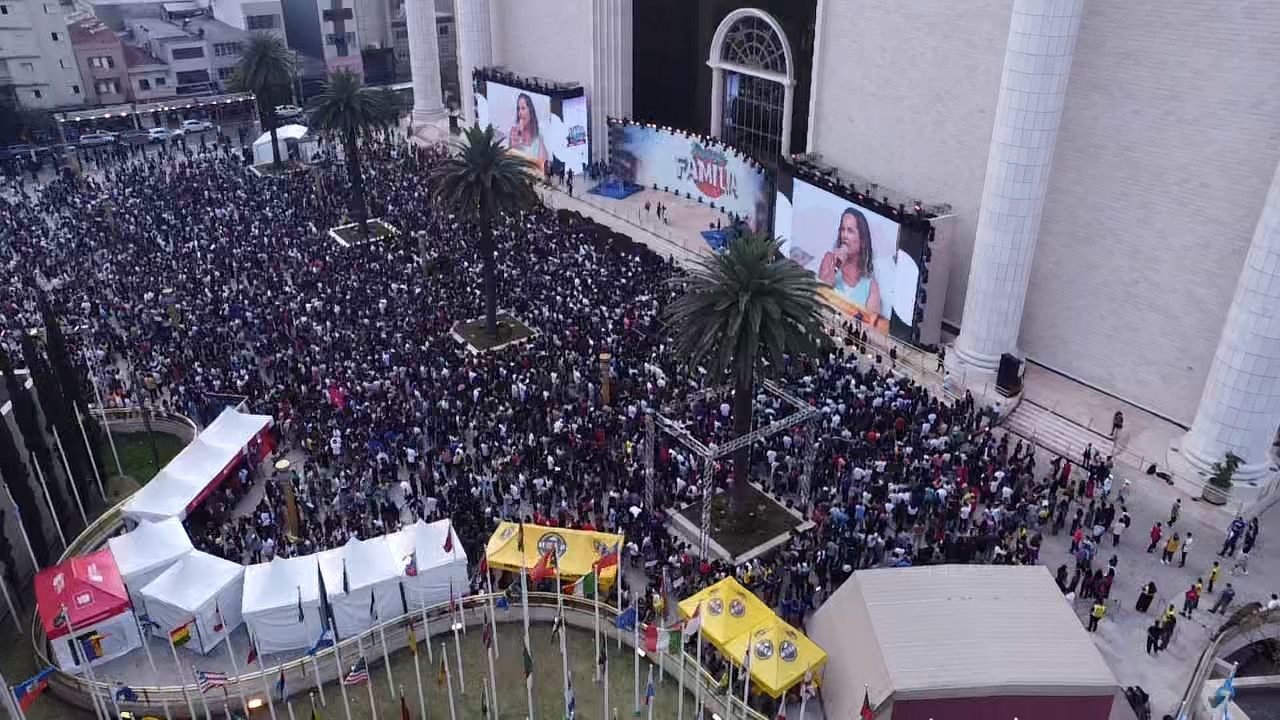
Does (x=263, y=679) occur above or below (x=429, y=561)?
below

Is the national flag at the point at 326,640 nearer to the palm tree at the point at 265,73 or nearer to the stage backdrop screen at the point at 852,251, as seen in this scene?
the stage backdrop screen at the point at 852,251

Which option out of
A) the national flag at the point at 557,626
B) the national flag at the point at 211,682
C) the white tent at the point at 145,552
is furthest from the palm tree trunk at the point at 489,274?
the national flag at the point at 211,682

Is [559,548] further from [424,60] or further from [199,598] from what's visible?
[424,60]

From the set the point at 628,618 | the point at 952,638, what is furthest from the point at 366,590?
the point at 952,638

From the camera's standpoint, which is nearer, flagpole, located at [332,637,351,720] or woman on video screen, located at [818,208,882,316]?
flagpole, located at [332,637,351,720]

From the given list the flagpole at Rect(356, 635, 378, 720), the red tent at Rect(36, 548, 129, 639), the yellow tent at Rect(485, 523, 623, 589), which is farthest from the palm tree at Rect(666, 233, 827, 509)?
the red tent at Rect(36, 548, 129, 639)

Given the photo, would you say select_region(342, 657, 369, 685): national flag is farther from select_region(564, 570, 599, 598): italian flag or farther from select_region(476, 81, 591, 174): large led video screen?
select_region(476, 81, 591, 174): large led video screen
